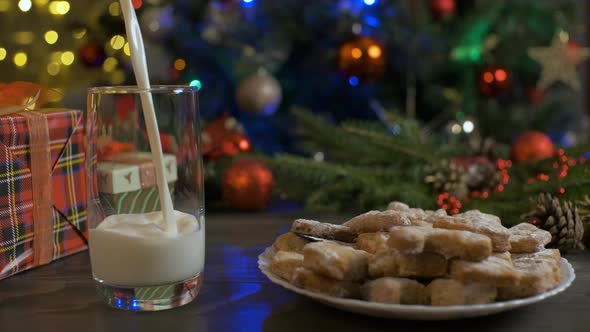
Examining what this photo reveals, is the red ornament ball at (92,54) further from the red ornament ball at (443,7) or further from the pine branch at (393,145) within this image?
the red ornament ball at (443,7)

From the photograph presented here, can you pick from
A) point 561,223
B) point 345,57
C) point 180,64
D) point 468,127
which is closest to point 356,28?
point 345,57

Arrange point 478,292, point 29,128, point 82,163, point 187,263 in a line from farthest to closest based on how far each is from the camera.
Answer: point 82,163
point 29,128
point 187,263
point 478,292

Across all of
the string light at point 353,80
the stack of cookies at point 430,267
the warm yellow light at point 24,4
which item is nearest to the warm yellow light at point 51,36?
the warm yellow light at point 24,4

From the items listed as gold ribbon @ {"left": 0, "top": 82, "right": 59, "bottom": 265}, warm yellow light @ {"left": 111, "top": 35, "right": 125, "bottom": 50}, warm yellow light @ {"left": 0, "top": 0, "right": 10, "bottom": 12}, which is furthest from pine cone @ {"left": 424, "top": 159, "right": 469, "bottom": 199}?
warm yellow light @ {"left": 0, "top": 0, "right": 10, "bottom": 12}

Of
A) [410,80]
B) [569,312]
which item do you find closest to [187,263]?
[569,312]

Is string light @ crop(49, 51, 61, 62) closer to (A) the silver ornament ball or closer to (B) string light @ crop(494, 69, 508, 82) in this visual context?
(A) the silver ornament ball

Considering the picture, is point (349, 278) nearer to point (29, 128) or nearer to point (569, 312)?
point (569, 312)
